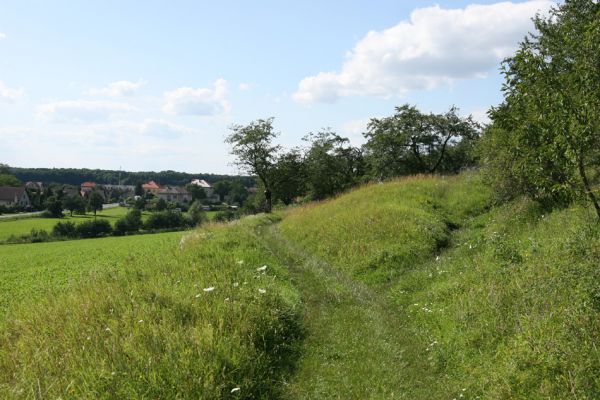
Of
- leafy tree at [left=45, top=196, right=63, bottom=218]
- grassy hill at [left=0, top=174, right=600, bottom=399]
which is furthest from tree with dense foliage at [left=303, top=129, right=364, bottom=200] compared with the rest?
leafy tree at [left=45, top=196, right=63, bottom=218]

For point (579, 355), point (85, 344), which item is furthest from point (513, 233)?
point (85, 344)

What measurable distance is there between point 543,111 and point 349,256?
978cm

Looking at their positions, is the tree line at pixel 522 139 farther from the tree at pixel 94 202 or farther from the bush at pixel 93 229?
the tree at pixel 94 202

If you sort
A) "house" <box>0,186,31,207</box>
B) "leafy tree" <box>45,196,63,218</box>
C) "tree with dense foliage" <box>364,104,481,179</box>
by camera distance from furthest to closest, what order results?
1. "house" <box>0,186,31,207</box>
2. "leafy tree" <box>45,196,63,218</box>
3. "tree with dense foliage" <box>364,104,481,179</box>

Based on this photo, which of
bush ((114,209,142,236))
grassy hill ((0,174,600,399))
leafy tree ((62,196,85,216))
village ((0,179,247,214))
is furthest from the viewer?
village ((0,179,247,214))

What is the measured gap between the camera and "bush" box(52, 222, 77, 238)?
236 feet

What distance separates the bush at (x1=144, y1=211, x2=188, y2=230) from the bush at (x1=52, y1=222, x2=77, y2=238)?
17740 mm

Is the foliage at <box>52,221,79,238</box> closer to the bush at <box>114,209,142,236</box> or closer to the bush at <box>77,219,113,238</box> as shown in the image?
the bush at <box>77,219,113,238</box>

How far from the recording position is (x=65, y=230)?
243 feet

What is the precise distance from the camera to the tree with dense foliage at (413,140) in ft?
141

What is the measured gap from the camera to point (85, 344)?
7285 millimetres

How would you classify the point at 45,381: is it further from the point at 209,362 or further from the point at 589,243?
the point at 589,243

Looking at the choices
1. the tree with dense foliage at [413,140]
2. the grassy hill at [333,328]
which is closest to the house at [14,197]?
the tree with dense foliage at [413,140]

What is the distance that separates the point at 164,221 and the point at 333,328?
91841mm
